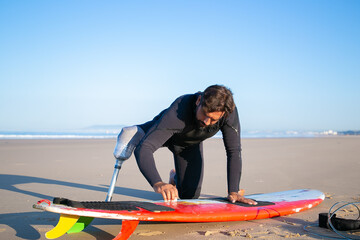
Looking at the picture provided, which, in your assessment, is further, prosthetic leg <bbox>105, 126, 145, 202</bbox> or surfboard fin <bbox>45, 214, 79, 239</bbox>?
prosthetic leg <bbox>105, 126, 145, 202</bbox>

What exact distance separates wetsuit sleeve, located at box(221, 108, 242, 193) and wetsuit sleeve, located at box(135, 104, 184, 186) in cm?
40

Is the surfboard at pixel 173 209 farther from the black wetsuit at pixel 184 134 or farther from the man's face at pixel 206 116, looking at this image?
the man's face at pixel 206 116

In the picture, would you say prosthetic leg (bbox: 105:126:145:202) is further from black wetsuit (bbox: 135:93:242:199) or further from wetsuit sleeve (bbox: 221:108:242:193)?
wetsuit sleeve (bbox: 221:108:242:193)

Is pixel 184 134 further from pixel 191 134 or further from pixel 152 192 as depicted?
pixel 152 192

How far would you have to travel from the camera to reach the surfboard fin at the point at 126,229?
2.17 meters

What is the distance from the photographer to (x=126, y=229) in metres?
2.20

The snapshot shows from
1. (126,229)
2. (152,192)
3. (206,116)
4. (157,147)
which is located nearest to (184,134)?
(157,147)

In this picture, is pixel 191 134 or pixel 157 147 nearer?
pixel 157 147

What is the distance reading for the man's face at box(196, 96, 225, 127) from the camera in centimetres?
256

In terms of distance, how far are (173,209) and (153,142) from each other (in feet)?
1.75

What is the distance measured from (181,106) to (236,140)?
0.57 m

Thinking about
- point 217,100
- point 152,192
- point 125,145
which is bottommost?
point 152,192

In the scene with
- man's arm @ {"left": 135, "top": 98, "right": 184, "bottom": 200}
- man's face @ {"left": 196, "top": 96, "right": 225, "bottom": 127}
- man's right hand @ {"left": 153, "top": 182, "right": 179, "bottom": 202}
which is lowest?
man's right hand @ {"left": 153, "top": 182, "right": 179, "bottom": 202}

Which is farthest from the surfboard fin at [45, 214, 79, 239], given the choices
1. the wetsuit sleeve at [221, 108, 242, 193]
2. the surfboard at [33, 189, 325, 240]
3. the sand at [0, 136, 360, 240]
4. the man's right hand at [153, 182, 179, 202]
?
the wetsuit sleeve at [221, 108, 242, 193]
